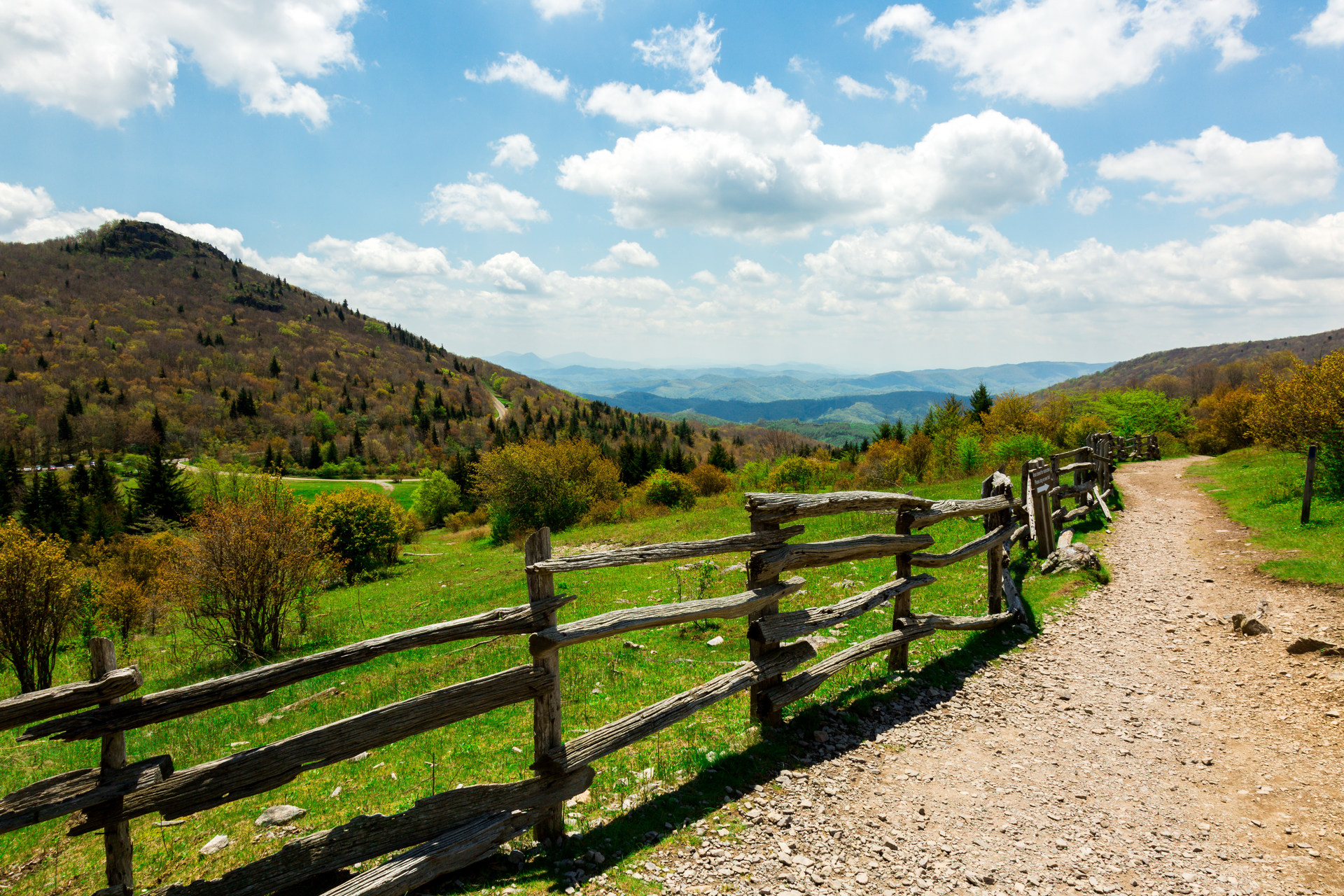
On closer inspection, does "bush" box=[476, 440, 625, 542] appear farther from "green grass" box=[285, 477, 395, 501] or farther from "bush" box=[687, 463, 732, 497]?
"green grass" box=[285, 477, 395, 501]

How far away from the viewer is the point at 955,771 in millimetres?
5582

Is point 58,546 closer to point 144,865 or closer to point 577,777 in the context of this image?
point 144,865

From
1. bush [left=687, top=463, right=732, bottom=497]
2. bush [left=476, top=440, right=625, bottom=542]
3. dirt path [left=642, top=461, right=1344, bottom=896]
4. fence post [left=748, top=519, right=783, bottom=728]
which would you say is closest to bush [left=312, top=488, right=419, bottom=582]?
bush [left=476, top=440, right=625, bottom=542]

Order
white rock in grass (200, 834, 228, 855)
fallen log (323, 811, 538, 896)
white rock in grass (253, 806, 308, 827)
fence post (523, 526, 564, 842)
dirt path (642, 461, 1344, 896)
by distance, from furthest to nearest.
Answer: white rock in grass (253, 806, 308, 827) → white rock in grass (200, 834, 228, 855) → fence post (523, 526, 564, 842) → dirt path (642, 461, 1344, 896) → fallen log (323, 811, 538, 896)

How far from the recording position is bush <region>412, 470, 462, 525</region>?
2314 inches

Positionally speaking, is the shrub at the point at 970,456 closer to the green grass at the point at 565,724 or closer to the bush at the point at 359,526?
the green grass at the point at 565,724

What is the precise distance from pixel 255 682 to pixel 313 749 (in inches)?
22.9

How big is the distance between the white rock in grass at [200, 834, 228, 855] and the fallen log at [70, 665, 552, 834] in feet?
6.27

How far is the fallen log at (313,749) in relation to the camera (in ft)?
11.3

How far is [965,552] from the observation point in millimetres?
8828

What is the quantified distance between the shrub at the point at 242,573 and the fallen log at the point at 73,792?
11216mm

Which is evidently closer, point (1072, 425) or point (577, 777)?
point (577, 777)

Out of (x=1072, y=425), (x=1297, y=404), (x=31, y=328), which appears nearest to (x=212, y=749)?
(x=1297, y=404)

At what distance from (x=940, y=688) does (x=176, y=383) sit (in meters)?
188
